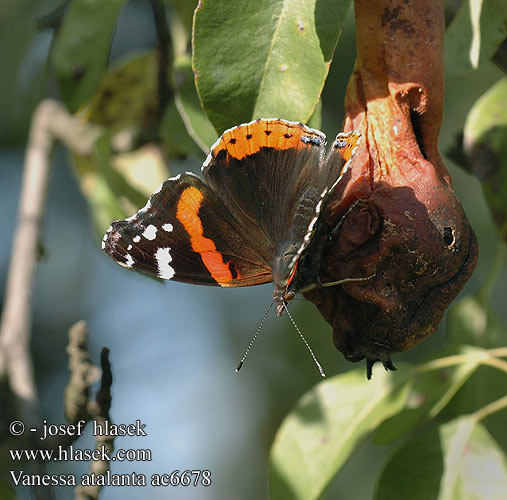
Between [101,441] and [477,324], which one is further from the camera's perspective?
[477,324]

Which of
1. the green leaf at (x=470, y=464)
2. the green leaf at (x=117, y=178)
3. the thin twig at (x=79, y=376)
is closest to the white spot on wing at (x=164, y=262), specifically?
the thin twig at (x=79, y=376)

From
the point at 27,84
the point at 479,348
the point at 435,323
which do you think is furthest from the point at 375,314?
the point at 27,84

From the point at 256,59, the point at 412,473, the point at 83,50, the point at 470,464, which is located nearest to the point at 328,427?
the point at 412,473

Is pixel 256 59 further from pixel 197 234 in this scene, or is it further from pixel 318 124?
pixel 197 234

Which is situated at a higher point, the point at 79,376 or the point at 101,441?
the point at 79,376

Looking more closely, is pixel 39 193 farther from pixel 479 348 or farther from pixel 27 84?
pixel 479 348

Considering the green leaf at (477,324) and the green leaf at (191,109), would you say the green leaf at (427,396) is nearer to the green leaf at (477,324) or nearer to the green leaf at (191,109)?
the green leaf at (477,324)
